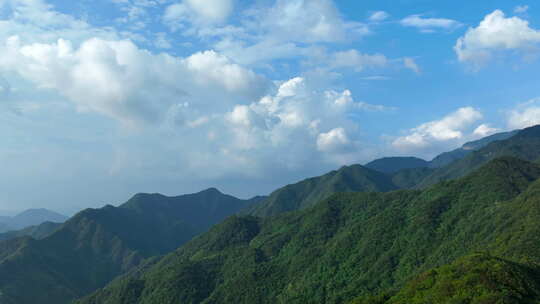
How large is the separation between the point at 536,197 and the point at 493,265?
Answer: 110 m

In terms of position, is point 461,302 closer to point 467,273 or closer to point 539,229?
point 467,273

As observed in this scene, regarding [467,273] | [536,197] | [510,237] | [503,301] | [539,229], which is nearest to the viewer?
[503,301]

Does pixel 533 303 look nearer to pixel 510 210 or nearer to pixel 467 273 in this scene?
pixel 467 273

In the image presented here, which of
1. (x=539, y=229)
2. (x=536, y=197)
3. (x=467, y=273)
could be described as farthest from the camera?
(x=536, y=197)

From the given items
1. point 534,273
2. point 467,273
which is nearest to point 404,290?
point 467,273

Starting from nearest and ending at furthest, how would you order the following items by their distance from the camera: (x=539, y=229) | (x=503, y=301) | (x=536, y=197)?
(x=503, y=301) < (x=539, y=229) < (x=536, y=197)

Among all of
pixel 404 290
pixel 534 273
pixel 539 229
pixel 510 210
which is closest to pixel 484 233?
pixel 510 210

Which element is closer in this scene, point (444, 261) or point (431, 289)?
point (431, 289)

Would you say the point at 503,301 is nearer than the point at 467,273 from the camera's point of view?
Yes

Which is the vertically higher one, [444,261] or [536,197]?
[536,197]

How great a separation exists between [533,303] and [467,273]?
52.9ft

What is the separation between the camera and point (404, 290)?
110 meters

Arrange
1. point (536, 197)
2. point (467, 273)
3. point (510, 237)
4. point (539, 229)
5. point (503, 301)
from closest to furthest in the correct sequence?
point (503, 301) < point (467, 273) < point (539, 229) < point (510, 237) < point (536, 197)

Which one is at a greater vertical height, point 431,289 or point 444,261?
point 431,289
